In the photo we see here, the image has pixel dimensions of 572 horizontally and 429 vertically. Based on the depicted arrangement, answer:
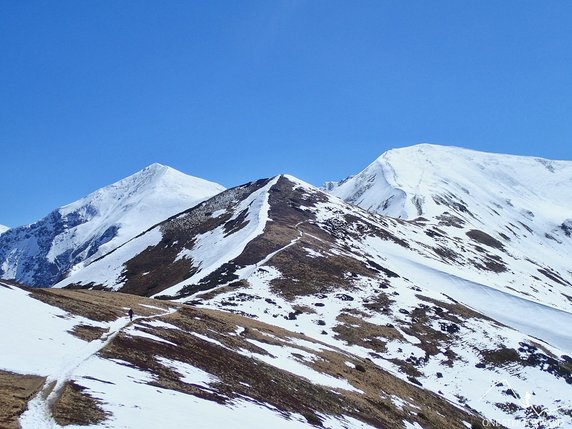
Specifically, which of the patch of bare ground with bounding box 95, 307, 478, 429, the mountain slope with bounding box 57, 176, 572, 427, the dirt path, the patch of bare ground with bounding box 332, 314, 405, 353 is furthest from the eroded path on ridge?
the patch of bare ground with bounding box 332, 314, 405, 353

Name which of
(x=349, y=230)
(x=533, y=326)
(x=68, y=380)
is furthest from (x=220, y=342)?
(x=349, y=230)

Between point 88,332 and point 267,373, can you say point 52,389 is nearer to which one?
point 88,332

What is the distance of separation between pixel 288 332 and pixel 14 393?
35.5 m

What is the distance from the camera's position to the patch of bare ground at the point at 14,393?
16.1m

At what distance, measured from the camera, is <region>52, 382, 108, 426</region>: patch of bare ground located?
16484 millimetres

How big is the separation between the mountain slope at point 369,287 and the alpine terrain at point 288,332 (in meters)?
0.33

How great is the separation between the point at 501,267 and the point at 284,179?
203 feet

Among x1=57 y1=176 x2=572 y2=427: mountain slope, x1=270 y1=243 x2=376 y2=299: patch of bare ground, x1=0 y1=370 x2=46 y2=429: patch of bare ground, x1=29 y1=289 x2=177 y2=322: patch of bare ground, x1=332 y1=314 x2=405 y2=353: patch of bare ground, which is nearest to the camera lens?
x1=0 y1=370 x2=46 y2=429: patch of bare ground

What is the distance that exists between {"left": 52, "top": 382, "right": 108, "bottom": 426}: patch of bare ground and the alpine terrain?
3.4 inches

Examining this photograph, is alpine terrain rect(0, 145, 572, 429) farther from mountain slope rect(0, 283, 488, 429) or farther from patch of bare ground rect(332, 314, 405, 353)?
patch of bare ground rect(332, 314, 405, 353)

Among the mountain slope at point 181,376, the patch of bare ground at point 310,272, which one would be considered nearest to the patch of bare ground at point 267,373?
the mountain slope at point 181,376

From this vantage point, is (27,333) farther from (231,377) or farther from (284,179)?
(284,179)

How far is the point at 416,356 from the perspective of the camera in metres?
56.8

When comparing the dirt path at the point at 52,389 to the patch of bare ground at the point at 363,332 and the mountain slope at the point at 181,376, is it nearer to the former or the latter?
the mountain slope at the point at 181,376
